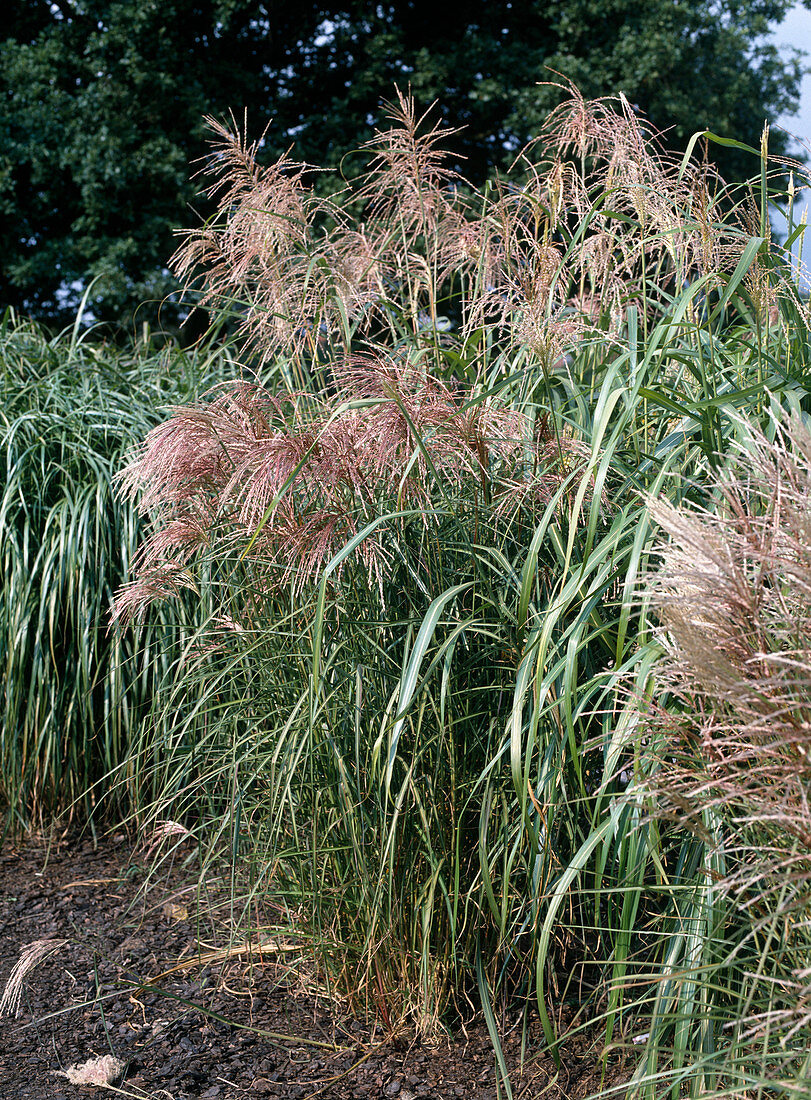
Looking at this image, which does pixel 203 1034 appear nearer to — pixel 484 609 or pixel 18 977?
pixel 18 977

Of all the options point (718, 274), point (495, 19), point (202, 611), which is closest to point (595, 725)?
point (718, 274)

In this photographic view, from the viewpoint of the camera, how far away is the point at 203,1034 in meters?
1.97

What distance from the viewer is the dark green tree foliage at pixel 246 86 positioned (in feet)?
36.2

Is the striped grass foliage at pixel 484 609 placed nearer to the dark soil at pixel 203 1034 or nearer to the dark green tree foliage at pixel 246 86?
the dark soil at pixel 203 1034

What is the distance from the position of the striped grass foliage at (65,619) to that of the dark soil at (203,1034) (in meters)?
0.59

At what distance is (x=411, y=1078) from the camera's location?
1.77 metres

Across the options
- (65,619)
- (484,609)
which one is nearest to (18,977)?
(484,609)

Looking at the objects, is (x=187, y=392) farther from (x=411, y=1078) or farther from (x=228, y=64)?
(x=228, y=64)

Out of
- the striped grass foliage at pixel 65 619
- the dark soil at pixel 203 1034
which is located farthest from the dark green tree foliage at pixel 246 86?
the dark soil at pixel 203 1034

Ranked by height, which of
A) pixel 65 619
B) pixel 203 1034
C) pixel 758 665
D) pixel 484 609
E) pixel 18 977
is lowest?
pixel 203 1034

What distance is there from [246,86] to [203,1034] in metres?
12.5

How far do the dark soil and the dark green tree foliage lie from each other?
910cm

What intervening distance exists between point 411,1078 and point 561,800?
2.03 ft

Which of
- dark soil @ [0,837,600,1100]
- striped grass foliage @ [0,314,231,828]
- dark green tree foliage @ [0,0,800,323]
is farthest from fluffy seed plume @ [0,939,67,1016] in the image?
dark green tree foliage @ [0,0,800,323]
